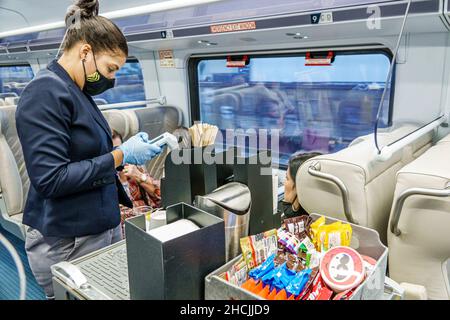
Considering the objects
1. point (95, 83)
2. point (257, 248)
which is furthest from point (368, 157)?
point (95, 83)

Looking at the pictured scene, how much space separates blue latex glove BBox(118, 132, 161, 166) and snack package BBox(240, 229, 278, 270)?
0.79 m

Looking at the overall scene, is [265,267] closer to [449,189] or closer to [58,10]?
[449,189]

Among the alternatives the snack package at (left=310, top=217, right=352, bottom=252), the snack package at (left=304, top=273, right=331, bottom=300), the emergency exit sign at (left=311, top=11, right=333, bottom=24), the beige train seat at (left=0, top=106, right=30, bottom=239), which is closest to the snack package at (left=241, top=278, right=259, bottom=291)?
the snack package at (left=304, top=273, right=331, bottom=300)

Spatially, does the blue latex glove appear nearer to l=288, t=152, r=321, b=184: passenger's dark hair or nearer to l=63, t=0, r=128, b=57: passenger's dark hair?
l=63, t=0, r=128, b=57: passenger's dark hair

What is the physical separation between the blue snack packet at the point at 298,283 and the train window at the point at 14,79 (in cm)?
660

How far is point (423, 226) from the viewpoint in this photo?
4.49 ft

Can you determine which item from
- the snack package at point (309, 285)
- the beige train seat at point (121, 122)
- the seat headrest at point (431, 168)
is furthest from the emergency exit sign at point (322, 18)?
the beige train seat at point (121, 122)

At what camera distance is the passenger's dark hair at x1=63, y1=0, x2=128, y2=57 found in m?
1.28

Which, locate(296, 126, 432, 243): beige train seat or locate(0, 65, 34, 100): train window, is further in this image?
locate(0, 65, 34, 100): train window

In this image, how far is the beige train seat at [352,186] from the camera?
1.45 meters

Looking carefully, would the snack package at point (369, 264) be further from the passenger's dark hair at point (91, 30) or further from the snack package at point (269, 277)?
the passenger's dark hair at point (91, 30)

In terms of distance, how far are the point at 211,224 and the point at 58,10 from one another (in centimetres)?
375

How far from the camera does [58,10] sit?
12.1 feet
